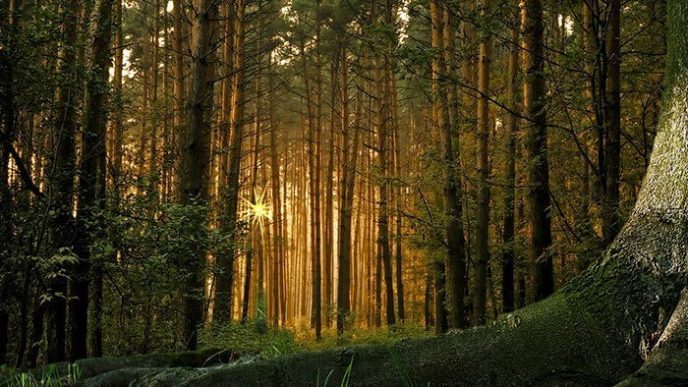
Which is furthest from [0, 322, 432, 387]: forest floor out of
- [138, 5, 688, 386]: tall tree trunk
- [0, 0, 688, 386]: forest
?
[138, 5, 688, 386]: tall tree trunk

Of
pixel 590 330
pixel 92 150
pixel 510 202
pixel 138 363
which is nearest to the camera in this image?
pixel 590 330

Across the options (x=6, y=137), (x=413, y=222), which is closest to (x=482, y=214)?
(x=413, y=222)

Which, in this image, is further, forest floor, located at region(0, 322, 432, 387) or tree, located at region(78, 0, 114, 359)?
tree, located at region(78, 0, 114, 359)

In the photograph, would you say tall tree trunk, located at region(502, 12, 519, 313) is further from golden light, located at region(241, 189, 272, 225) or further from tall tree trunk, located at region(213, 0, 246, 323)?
tall tree trunk, located at region(213, 0, 246, 323)

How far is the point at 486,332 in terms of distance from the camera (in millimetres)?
2633

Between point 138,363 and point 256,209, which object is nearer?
point 138,363

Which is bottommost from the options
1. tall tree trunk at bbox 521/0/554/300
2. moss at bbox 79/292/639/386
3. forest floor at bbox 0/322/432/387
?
forest floor at bbox 0/322/432/387

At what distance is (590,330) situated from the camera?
8.13 feet

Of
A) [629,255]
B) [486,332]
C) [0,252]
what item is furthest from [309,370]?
[0,252]

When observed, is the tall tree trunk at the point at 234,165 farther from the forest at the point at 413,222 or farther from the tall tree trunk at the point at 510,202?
the tall tree trunk at the point at 510,202

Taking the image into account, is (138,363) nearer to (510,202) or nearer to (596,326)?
(596,326)

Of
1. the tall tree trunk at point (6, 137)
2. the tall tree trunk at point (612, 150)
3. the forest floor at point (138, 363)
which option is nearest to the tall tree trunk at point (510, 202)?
the tall tree trunk at point (612, 150)

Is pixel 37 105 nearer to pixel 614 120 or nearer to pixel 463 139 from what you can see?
pixel 614 120

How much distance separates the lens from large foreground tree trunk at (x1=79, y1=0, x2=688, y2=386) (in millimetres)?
2389
